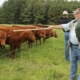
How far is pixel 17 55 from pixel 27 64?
1955mm

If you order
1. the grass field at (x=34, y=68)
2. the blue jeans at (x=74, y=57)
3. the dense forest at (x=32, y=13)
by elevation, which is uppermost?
the dense forest at (x=32, y=13)

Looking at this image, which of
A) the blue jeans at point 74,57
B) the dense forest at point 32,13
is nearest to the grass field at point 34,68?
the blue jeans at point 74,57

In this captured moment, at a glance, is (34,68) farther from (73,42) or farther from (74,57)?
(73,42)

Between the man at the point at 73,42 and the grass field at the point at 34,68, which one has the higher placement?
the man at the point at 73,42

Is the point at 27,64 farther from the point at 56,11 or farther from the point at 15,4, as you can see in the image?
the point at 15,4

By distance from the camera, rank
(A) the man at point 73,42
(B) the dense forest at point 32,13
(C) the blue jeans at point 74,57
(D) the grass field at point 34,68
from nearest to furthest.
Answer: (A) the man at point 73,42 < (C) the blue jeans at point 74,57 < (D) the grass field at point 34,68 < (B) the dense forest at point 32,13

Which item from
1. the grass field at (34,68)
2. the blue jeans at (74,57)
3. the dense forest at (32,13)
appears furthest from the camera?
the dense forest at (32,13)

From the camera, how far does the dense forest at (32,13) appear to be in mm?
66812

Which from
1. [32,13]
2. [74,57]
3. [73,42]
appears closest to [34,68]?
[74,57]

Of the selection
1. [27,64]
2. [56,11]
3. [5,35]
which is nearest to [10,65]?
[27,64]

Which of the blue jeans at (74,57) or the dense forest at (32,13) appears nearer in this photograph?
the blue jeans at (74,57)

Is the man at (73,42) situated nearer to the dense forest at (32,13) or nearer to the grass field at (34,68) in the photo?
the grass field at (34,68)

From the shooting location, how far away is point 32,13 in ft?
227

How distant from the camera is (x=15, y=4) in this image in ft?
254
